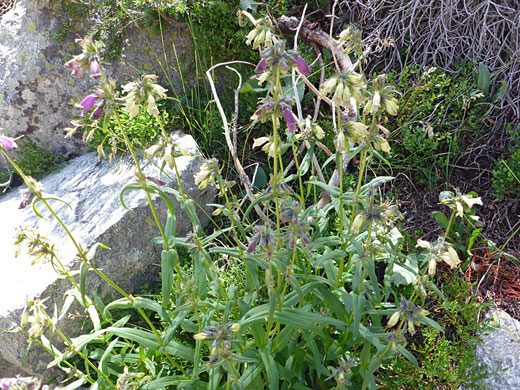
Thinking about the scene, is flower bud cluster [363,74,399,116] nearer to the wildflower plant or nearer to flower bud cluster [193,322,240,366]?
the wildflower plant

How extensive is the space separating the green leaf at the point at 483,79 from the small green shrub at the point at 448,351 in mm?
1659

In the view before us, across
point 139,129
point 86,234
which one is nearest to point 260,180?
point 139,129

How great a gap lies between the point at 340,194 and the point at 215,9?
2.62 meters

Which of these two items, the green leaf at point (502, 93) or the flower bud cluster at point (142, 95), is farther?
the green leaf at point (502, 93)

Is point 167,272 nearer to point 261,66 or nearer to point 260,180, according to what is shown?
point 261,66

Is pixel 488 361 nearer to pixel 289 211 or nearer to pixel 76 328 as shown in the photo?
pixel 289 211

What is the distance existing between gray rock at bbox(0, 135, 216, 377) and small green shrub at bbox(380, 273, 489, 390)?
76.2 inches

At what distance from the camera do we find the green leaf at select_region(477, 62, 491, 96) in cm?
365

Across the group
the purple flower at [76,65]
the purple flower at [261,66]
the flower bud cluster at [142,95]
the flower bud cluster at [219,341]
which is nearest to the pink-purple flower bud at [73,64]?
the purple flower at [76,65]

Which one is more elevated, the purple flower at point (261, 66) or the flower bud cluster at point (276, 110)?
the purple flower at point (261, 66)

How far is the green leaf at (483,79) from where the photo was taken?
3648mm

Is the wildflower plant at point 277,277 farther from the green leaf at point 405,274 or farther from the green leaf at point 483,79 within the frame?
the green leaf at point 483,79

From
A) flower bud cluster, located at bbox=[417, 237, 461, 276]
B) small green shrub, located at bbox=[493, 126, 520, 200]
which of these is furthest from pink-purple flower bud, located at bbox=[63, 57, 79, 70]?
small green shrub, located at bbox=[493, 126, 520, 200]

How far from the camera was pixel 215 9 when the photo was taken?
403 centimetres
